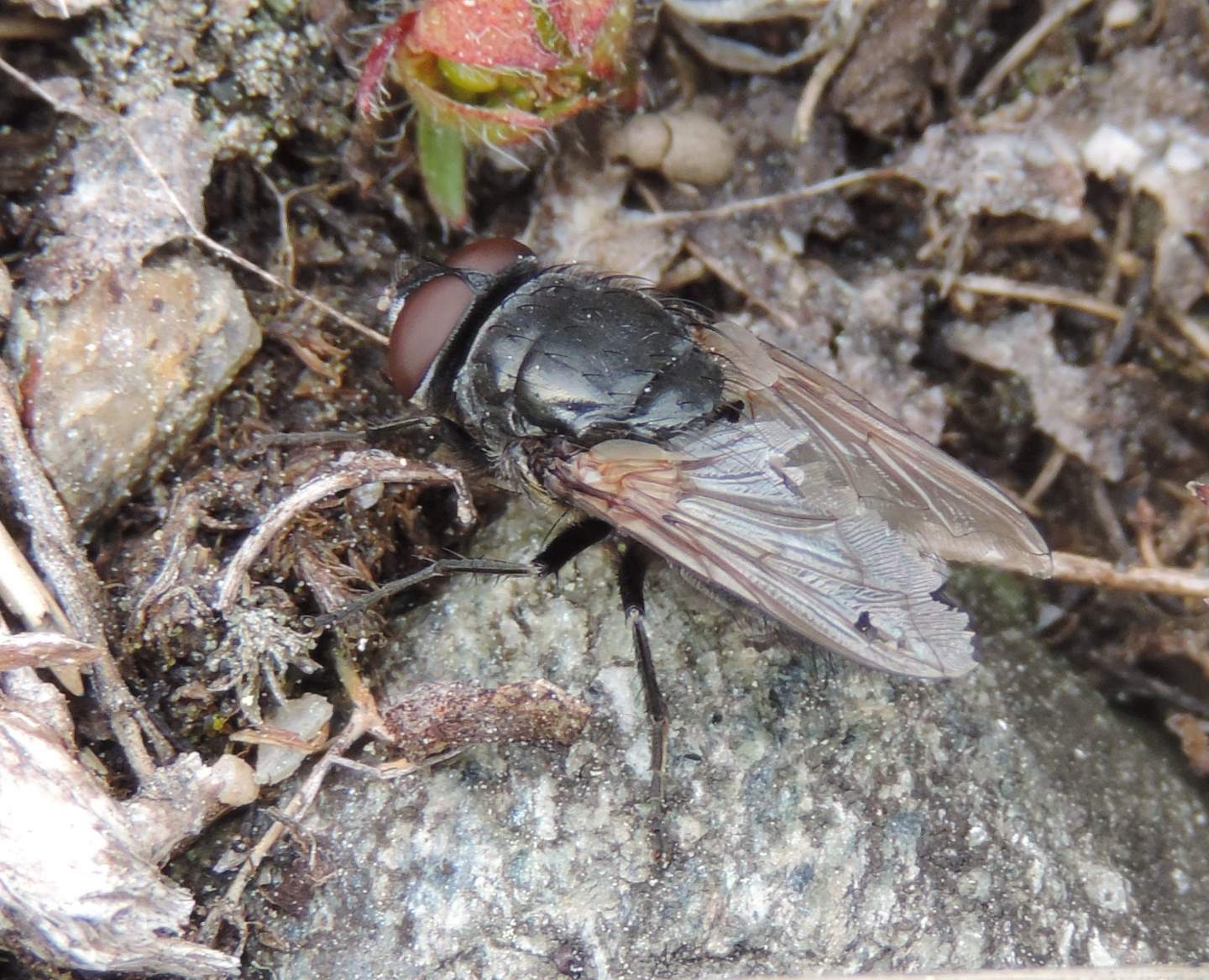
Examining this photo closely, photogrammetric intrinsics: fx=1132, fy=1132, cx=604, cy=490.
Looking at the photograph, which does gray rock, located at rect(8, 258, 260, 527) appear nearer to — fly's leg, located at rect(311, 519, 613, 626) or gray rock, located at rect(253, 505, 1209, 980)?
fly's leg, located at rect(311, 519, 613, 626)

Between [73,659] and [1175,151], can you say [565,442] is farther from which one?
[1175,151]

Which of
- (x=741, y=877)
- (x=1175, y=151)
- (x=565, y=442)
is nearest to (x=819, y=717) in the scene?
(x=741, y=877)

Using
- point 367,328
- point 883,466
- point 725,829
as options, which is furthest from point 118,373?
point 883,466

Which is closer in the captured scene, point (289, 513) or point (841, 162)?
point (289, 513)

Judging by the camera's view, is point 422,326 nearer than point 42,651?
No

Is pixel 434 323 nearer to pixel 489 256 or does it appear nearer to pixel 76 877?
pixel 489 256

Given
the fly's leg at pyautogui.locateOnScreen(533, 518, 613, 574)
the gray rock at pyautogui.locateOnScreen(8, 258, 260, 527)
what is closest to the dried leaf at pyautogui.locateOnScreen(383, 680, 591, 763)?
the fly's leg at pyautogui.locateOnScreen(533, 518, 613, 574)

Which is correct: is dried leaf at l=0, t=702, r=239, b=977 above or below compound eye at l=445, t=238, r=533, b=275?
below
